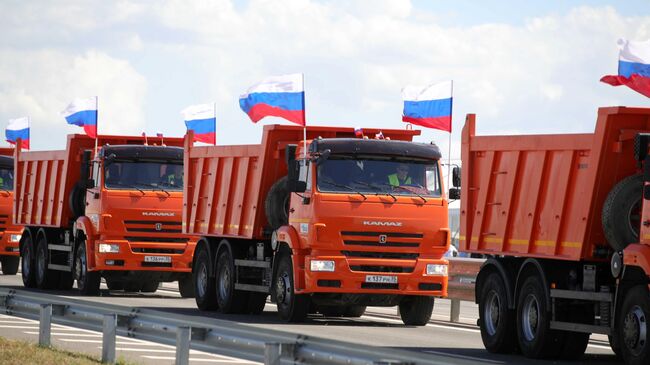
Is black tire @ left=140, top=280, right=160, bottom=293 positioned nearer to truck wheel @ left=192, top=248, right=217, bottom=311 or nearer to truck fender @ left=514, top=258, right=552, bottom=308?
truck wheel @ left=192, top=248, right=217, bottom=311

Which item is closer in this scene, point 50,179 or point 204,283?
point 204,283

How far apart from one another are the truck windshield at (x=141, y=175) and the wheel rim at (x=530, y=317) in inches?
526

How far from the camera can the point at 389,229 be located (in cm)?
2378

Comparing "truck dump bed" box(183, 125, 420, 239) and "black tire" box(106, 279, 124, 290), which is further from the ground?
"truck dump bed" box(183, 125, 420, 239)

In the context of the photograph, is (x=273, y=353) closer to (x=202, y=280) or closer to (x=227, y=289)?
(x=227, y=289)

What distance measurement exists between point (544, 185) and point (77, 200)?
669 inches

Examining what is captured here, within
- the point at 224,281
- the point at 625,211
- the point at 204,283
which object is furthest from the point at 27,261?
the point at 625,211

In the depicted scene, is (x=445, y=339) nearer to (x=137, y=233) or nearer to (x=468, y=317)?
(x=468, y=317)

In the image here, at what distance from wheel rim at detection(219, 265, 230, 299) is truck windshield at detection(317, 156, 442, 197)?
406 cm

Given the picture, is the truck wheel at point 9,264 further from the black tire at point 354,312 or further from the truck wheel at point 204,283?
the black tire at point 354,312

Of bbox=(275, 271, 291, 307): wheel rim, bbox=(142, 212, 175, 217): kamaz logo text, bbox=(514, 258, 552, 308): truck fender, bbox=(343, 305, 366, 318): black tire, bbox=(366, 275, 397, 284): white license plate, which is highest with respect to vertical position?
bbox=(142, 212, 175, 217): kamaz logo text

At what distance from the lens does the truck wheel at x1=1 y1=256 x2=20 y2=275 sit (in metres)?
43.2

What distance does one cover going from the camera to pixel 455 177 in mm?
24062

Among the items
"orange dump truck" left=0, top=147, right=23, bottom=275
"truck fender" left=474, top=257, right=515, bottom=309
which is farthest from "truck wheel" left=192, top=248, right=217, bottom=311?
"orange dump truck" left=0, top=147, right=23, bottom=275
